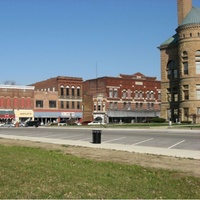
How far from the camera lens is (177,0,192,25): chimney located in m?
73.6

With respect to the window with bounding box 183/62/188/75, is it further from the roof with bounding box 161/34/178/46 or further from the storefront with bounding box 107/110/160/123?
the storefront with bounding box 107/110/160/123

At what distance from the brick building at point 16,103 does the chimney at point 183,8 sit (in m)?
38.2

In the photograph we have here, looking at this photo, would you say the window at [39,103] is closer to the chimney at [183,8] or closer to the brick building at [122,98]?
the brick building at [122,98]

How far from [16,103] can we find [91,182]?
75.8 m

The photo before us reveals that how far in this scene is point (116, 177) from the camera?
31.8 feet

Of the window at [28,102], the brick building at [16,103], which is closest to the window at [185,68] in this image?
the brick building at [16,103]

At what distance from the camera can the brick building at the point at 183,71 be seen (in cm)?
6531

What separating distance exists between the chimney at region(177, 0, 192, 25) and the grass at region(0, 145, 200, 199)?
66.8 metres

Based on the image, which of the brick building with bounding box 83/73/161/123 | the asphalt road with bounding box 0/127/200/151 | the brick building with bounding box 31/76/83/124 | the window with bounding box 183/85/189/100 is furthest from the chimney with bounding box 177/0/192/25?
the asphalt road with bounding box 0/127/200/151

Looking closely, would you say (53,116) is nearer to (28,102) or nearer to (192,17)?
(28,102)

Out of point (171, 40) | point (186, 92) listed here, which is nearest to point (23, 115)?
point (171, 40)

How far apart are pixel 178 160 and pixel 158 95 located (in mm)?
86107

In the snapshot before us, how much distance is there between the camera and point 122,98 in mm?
91500

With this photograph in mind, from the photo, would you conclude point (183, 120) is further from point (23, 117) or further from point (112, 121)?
point (23, 117)
